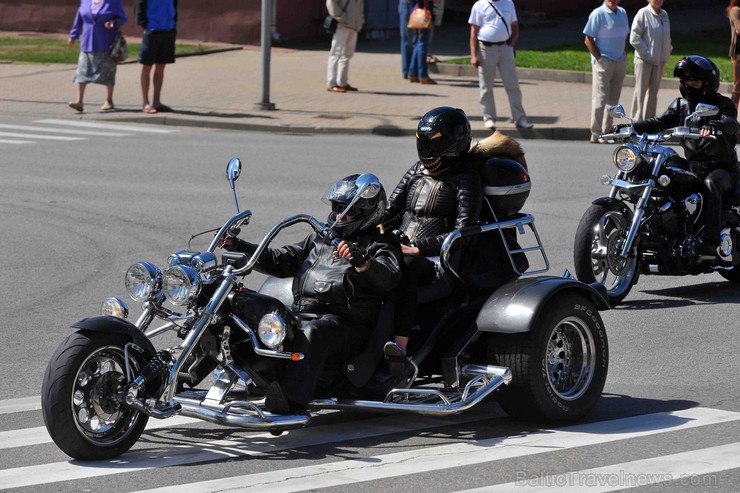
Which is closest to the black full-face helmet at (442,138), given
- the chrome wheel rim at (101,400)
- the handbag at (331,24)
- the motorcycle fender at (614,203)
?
the chrome wheel rim at (101,400)

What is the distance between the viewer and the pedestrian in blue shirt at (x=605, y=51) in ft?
61.9

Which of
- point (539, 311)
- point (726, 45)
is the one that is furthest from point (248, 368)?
point (726, 45)

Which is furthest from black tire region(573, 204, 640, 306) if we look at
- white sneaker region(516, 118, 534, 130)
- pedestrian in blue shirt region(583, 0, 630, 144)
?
white sneaker region(516, 118, 534, 130)

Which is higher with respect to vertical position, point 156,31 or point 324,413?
point 156,31

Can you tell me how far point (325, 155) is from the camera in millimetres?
17797

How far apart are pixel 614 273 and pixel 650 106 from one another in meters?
9.85

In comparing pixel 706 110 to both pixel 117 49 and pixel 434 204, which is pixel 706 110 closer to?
pixel 434 204

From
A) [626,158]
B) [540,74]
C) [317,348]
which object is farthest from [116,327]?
[540,74]

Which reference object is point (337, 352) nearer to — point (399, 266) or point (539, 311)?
point (399, 266)

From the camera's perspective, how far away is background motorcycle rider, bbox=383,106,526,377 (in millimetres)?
7754

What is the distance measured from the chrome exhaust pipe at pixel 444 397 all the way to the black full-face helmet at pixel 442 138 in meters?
1.40

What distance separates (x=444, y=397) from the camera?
6977 mm

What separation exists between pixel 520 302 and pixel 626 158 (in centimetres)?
402

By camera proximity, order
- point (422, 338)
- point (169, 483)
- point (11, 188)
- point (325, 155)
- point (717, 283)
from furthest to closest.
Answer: point (325, 155) < point (11, 188) < point (717, 283) < point (422, 338) < point (169, 483)
